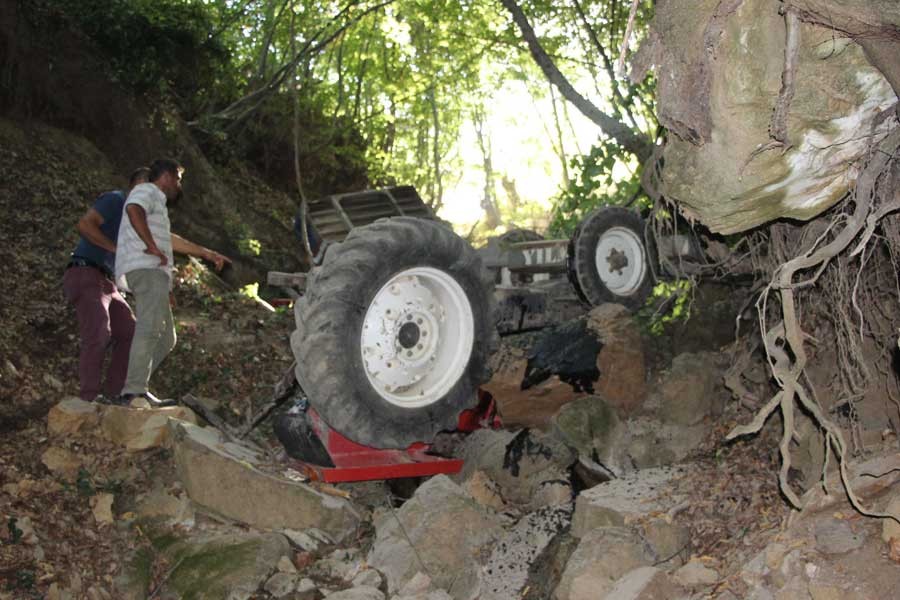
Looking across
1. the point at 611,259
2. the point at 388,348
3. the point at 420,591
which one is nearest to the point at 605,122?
the point at 611,259

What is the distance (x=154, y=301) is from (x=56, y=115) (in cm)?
469

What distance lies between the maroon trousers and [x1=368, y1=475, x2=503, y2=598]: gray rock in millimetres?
2222

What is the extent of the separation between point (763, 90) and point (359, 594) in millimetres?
2771

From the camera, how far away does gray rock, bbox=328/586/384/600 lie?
3.88 metres

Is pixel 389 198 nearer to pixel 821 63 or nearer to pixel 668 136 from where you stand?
pixel 668 136

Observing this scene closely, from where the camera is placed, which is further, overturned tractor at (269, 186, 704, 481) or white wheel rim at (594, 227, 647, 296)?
white wheel rim at (594, 227, 647, 296)

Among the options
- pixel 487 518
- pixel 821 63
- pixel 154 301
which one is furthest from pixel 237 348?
pixel 821 63

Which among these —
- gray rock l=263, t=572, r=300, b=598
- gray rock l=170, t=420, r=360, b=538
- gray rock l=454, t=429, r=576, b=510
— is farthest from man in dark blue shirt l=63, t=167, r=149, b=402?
gray rock l=454, t=429, r=576, b=510

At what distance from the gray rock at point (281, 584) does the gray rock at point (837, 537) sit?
2428 mm

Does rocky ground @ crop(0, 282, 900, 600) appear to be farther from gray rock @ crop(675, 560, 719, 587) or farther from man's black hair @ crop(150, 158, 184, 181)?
man's black hair @ crop(150, 158, 184, 181)

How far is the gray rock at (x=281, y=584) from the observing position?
13.4 feet

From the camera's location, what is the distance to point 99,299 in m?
5.38

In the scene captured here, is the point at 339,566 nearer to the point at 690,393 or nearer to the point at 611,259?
the point at 690,393

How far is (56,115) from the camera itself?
29.1ft
